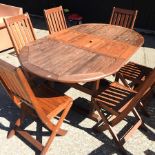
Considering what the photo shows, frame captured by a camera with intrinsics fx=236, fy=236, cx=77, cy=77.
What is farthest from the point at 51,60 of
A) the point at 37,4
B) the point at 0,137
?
the point at 37,4

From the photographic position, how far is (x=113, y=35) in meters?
3.96

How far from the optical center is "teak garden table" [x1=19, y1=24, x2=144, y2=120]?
2713 millimetres

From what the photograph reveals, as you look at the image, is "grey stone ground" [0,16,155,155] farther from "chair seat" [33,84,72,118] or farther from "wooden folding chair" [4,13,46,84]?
"wooden folding chair" [4,13,46,84]

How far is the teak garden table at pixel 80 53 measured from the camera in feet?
8.90

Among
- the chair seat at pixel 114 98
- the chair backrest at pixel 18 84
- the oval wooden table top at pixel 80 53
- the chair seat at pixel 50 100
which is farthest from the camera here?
the chair seat at pixel 114 98

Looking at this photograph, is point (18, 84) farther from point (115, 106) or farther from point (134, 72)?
point (134, 72)

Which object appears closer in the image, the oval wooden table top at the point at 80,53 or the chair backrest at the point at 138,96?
the chair backrest at the point at 138,96

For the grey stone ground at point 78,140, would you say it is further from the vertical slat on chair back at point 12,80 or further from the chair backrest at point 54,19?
the chair backrest at point 54,19

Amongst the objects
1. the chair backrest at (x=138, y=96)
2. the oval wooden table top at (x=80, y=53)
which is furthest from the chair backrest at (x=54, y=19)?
the chair backrest at (x=138, y=96)

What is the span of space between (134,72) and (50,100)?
1546mm

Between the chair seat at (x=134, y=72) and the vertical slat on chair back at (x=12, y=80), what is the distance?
176cm

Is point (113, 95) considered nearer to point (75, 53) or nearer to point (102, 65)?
point (102, 65)

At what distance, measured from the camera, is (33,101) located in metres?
2.52

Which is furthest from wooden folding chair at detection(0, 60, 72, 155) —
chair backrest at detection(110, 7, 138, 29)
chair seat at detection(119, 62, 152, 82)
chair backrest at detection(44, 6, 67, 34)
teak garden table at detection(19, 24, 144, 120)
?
chair backrest at detection(110, 7, 138, 29)
